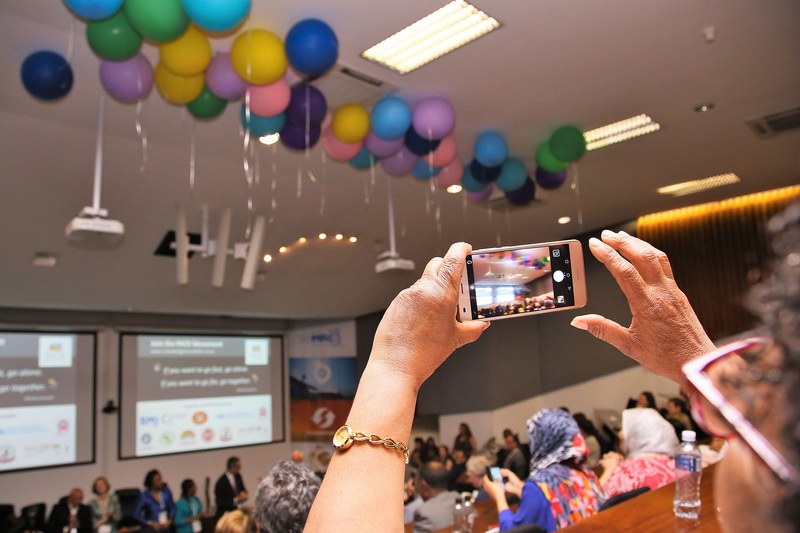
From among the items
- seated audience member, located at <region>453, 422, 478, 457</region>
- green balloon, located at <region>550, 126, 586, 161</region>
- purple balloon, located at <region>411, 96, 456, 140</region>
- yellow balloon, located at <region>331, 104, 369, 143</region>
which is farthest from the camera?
seated audience member, located at <region>453, 422, 478, 457</region>

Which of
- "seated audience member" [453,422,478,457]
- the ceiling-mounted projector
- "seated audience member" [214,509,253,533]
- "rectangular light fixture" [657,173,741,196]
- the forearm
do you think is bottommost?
"seated audience member" [453,422,478,457]

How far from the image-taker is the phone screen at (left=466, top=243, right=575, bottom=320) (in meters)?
0.90

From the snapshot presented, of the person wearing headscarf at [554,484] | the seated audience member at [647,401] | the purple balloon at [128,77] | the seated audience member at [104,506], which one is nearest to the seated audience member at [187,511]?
the seated audience member at [104,506]

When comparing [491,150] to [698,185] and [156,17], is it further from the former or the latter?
[698,185]

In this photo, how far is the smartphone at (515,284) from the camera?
90 cm

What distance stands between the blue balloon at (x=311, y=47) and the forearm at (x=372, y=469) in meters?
2.91

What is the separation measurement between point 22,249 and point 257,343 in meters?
4.45

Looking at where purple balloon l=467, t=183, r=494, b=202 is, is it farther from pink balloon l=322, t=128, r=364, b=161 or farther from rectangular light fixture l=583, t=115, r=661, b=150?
pink balloon l=322, t=128, r=364, b=161

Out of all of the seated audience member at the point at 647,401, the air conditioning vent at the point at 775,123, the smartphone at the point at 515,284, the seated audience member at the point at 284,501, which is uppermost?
the air conditioning vent at the point at 775,123

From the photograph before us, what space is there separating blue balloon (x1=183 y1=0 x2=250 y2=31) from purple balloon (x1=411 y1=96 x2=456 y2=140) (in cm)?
158

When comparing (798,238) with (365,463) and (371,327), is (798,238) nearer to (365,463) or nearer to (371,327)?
(365,463)

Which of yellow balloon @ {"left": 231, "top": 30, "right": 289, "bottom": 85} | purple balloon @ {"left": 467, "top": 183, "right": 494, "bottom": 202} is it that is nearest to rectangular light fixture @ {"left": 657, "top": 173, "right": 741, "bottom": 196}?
purple balloon @ {"left": 467, "top": 183, "right": 494, "bottom": 202}

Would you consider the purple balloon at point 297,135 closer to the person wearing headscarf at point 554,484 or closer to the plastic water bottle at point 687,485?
the person wearing headscarf at point 554,484

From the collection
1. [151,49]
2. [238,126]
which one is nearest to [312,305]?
[238,126]
